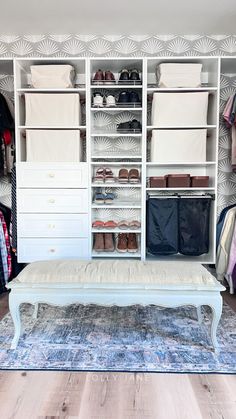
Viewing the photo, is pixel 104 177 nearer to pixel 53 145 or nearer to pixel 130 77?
pixel 53 145

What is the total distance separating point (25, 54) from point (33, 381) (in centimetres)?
303

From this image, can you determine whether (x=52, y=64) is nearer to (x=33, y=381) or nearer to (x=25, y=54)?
(x=25, y=54)

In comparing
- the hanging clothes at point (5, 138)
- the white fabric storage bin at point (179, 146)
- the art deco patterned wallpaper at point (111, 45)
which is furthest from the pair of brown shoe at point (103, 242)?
the art deco patterned wallpaper at point (111, 45)

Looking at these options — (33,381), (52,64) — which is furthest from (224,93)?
(33,381)

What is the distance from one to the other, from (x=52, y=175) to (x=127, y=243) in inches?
37.2

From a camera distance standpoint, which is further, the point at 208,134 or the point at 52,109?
the point at 208,134

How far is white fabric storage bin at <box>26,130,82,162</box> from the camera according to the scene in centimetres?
295

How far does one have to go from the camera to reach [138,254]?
3.08 metres

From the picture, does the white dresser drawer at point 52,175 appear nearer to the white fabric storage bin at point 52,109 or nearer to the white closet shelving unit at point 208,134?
the white fabric storage bin at point 52,109

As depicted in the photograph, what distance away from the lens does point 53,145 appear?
295cm

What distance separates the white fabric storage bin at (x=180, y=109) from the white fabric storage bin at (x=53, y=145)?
0.77m

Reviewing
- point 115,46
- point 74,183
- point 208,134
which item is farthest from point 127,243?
point 115,46

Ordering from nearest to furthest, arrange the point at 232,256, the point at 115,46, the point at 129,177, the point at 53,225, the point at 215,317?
the point at 215,317 < the point at 232,256 < the point at 53,225 < the point at 129,177 < the point at 115,46

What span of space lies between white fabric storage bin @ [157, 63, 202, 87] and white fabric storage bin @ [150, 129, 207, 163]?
427 millimetres
